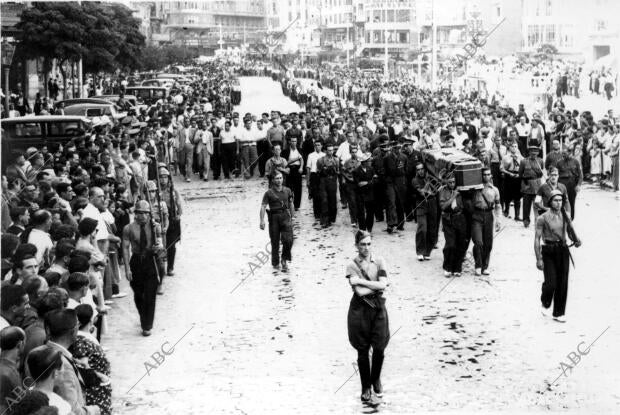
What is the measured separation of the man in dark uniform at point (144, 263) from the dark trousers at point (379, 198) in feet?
20.9

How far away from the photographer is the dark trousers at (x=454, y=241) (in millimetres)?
Result: 14203

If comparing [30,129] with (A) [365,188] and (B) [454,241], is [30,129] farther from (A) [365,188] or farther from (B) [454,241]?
(B) [454,241]

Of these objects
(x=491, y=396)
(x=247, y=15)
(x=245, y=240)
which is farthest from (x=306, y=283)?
(x=247, y=15)

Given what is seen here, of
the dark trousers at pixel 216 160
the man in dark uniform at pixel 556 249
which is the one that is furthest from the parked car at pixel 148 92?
the man in dark uniform at pixel 556 249

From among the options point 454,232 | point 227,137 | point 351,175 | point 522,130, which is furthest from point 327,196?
point 522,130

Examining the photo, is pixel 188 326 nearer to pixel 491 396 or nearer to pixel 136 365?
pixel 136 365

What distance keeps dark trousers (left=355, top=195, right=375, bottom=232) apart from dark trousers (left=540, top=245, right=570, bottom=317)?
5.95 m

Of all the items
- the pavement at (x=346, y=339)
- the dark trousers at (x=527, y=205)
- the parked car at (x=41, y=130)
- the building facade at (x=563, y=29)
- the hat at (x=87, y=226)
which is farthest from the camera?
the building facade at (x=563, y=29)

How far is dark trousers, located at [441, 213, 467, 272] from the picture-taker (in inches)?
559

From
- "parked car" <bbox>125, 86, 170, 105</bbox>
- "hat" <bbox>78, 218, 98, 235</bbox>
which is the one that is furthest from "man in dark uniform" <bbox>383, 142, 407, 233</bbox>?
"parked car" <bbox>125, 86, 170, 105</bbox>

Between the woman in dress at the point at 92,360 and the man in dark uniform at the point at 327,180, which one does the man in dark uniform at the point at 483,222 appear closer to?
the man in dark uniform at the point at 327,180

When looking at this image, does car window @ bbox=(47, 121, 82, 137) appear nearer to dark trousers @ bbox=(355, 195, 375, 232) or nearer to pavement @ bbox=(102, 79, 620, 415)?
pavement @ bbox=(102, 79, 620, 415)

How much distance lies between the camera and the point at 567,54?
4019cm

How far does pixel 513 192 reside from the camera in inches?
741
